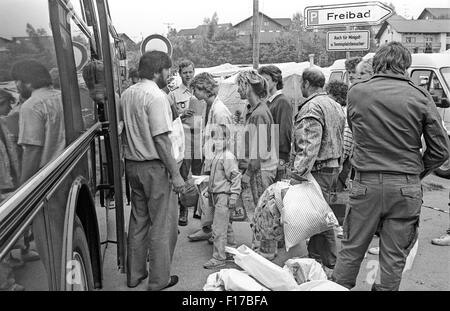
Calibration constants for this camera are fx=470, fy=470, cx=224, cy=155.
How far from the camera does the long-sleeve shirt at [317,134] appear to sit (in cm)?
387

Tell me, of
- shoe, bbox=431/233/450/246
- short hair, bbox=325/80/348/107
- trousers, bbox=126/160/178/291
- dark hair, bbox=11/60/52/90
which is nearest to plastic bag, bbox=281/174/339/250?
trousers, bbox=126/160/178/291

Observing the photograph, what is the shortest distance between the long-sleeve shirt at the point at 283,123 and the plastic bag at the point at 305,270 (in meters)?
1.90

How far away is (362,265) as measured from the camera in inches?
175

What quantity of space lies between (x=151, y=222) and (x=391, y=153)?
1927 mm

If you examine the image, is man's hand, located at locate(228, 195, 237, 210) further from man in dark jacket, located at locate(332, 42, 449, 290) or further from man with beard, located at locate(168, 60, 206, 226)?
man in dark jacket, located at locate(332, 42, 449, 290)

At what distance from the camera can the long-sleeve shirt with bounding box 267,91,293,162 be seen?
4.92 m

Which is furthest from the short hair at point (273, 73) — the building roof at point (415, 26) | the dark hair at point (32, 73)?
the building roof at point (415, 26)

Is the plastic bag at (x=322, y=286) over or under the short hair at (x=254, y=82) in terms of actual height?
under

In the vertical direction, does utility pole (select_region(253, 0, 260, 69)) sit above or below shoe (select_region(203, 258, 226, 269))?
above

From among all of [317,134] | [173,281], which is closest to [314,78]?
[317,134]

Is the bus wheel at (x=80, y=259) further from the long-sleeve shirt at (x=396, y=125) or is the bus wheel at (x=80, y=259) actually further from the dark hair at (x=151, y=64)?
the long-sleeve shirt at (x=396, y=125)

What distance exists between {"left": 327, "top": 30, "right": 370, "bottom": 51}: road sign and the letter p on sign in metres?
0.34

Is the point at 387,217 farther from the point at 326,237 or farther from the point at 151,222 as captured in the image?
the point at 151,222
